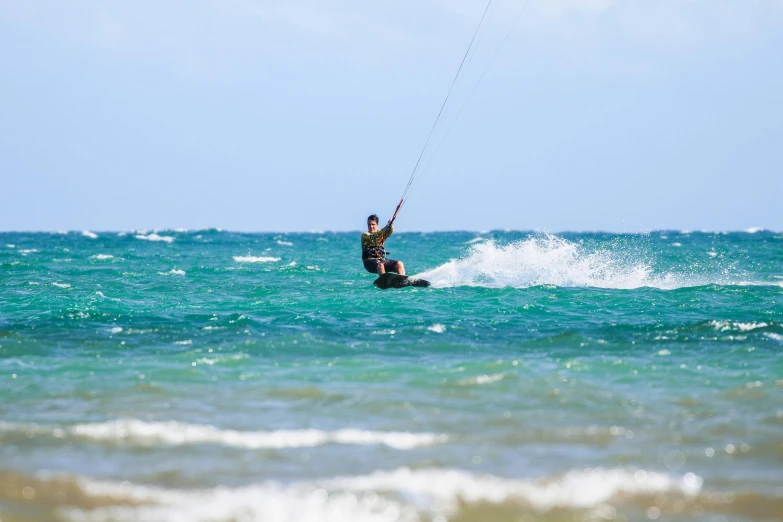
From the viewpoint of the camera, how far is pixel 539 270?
21.1 m

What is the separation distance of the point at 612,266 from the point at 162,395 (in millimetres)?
16724

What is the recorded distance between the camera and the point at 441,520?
15.9ft

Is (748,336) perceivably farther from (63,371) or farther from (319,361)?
(63,371)

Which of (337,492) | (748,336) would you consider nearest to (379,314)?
(748,336)

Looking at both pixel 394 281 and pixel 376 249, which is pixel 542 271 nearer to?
pixel 394 281

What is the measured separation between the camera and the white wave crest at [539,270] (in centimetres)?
2020

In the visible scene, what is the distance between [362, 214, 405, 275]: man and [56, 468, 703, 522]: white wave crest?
1184 centimetres

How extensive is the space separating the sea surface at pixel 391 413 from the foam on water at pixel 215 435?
0.02 meters

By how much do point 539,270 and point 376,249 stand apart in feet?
17.6

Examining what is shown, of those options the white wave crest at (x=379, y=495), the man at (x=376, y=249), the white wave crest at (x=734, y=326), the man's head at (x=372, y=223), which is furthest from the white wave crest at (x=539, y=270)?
the white wave crest at (x=379, y=495)

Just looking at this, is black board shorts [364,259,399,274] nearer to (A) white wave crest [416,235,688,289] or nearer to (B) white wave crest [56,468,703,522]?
(A) white wave crest [416,235,688,289]

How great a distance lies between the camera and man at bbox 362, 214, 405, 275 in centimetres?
1742

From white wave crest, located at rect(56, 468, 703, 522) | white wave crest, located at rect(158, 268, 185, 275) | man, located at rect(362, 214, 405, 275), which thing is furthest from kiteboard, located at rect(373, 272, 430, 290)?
white wave crest, located at rect(56, 468, 703, 522)

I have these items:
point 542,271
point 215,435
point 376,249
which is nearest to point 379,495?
point 215,435
